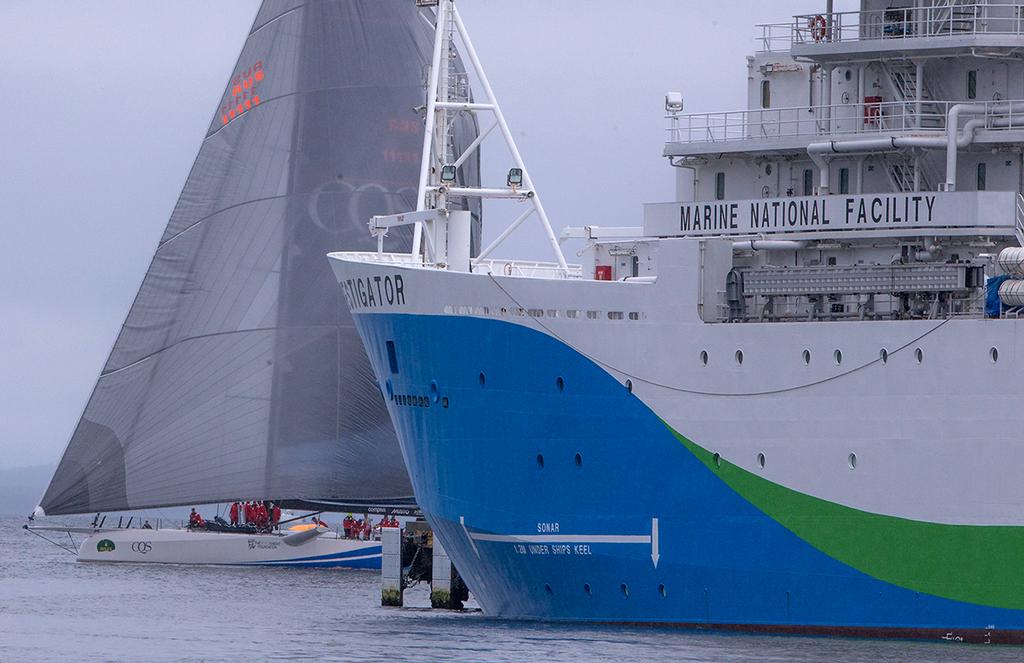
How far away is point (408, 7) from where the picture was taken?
60.2 metres

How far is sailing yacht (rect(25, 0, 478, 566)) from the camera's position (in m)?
58.4

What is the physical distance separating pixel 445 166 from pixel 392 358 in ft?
12.3

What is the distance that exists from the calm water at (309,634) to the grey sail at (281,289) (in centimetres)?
503

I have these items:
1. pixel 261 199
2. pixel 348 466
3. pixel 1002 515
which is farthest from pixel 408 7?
pixel 1002 515

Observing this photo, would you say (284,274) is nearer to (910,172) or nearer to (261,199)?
(261,199)

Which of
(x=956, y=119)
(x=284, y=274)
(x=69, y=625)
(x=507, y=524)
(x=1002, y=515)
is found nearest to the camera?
(x=1002, y=515)

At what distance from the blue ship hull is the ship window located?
0.13ft

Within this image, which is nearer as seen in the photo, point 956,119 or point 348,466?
point 956,119

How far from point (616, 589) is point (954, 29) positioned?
10.6 meters

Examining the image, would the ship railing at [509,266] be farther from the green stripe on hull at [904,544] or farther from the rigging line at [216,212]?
the rigging line at [216,212]

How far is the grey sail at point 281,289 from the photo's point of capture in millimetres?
58406

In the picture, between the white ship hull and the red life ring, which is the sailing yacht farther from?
the red life ring

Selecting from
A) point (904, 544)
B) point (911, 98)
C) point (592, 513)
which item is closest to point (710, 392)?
point (592, 513)

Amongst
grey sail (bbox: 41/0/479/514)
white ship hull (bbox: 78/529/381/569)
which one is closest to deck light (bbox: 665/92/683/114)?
grey sail (bbox: 41/0/479/514)
